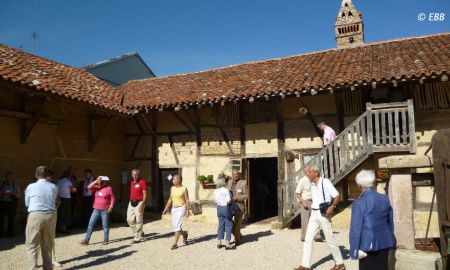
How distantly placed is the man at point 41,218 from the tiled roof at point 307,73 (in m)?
6.43

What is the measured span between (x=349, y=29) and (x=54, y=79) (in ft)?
44.4

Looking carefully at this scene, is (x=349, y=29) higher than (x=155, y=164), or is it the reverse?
(x=349, y=29)

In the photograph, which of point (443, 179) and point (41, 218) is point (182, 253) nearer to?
point (41, 218)

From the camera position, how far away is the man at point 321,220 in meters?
5.47

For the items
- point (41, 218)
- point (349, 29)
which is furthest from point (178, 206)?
point (349, 29)

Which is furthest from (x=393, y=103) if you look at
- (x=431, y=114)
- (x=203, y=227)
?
(x=203, y=227)

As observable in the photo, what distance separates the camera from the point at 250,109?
12.0m

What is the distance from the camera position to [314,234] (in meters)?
5.57

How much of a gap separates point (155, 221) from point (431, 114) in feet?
29.6

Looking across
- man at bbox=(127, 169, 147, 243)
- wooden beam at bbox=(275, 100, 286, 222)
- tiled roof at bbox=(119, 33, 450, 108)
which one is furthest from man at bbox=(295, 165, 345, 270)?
wooden beam at bbox=(275, 100, 286, 222)

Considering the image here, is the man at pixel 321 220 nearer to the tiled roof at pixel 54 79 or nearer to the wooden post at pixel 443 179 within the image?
the wooden post at pixel 443 179

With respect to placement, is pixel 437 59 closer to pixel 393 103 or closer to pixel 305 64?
pixel 393 103

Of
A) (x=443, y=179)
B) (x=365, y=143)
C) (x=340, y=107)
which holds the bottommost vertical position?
(x=443, y=179)

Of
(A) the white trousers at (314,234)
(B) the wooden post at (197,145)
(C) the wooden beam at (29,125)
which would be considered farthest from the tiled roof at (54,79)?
(A) the white trousers at (314,234)
